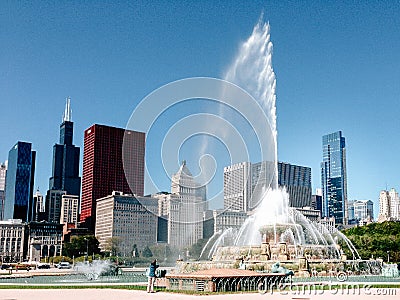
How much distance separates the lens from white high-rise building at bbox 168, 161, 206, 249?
182250mm

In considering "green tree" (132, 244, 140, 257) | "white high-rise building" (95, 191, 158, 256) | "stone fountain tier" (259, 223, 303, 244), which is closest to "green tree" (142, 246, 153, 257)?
"green tree" (132, 244, 140, 257)

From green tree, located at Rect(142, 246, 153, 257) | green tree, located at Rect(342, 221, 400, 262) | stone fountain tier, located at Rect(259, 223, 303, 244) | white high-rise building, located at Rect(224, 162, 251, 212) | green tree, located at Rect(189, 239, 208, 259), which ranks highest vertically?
white high-rise building, located at Rect(224, 162, 251, 212)

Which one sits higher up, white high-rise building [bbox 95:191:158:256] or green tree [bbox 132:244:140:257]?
white high-rise building [bbox 95:191:158:256]

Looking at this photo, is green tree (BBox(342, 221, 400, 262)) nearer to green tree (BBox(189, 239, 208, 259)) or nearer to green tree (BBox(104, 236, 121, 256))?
green tree (BBox(189, 239, 208, 259))

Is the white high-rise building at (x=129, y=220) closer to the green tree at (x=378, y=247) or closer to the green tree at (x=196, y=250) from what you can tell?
the green tree at (x=196, y=250)

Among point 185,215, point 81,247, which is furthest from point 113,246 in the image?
point 185,215

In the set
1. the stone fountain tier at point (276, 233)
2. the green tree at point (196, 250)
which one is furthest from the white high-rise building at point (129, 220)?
the stone fountain tier at point (276, 233)

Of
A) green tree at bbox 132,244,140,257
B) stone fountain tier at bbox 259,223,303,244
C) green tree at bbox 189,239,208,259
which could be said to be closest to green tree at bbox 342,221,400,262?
stone fountain tier at bbox 259,223,303,244

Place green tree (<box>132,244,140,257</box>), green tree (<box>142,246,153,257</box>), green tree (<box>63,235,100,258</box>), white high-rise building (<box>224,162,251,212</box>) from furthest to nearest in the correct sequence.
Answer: white high-rise building (<box>224,162,251,212</box>)
green tree (<box>132,244,140,257</box>)
green tree (<box>142,246,153,257</box>)
green tree (<box>63,235,100,258</box>)

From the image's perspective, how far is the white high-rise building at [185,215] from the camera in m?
182

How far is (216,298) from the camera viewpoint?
22562mm

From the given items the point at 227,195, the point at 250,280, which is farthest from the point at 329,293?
the point at 227,195

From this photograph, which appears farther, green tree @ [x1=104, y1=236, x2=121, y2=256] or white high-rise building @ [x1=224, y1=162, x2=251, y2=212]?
white high-rise building @ [x1=224, y1=162, x2=251, y2=212]

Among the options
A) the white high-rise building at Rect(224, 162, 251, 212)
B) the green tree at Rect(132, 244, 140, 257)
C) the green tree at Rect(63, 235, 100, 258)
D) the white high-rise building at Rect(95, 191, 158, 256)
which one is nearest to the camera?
the green tree at Rect(63, 235, 100, 258)
